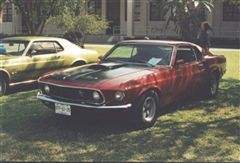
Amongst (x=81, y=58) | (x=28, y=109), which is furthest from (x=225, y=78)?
(x=28, y=109)

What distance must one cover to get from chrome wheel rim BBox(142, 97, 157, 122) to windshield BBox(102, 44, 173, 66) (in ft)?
2.76

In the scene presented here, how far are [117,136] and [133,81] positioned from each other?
0.87 m

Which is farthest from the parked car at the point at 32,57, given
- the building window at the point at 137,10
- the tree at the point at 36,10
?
the building window at the point at 137,10

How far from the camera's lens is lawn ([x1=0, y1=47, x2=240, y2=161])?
6.19 m

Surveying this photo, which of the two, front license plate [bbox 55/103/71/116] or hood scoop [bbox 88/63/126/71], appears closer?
front license plate [bbox 55/103/71/116]

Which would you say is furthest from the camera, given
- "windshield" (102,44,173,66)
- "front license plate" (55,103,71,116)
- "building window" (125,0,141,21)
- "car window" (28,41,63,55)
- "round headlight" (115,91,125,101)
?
"building window" (125,0,141,21)

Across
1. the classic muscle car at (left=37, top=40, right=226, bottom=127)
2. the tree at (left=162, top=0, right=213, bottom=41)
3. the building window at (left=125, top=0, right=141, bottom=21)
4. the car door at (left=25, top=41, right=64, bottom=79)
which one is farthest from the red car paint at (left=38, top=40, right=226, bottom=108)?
the building window at (left=125, top=0, right=141, bottom=21)

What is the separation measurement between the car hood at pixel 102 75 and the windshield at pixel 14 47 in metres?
3.18

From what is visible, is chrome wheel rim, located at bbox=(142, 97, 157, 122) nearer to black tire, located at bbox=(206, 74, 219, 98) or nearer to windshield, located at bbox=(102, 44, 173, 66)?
windshield, located at bbox=(102, 44, 173, 66)

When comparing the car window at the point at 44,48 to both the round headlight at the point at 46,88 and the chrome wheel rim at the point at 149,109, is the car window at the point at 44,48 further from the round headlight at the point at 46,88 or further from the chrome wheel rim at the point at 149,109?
the chrome wheel rim at the point at 149,109

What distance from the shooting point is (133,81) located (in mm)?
7301

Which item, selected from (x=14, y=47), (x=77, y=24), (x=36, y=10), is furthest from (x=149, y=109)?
(x=77, y=24)

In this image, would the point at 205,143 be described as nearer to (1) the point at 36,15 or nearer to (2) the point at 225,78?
(2) the point at 225,78

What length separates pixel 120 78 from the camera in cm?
737
